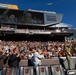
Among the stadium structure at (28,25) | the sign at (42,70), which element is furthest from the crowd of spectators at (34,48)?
the stadium structure at (28,25)

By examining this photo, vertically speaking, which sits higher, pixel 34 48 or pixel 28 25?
pixel 28 25

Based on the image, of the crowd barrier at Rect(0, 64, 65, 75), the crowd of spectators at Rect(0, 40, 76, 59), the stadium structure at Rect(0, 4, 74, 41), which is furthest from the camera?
the stadium structure at Rect(0, 4, 74, 41)

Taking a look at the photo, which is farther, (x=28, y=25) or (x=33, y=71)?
(x=28, y=25)

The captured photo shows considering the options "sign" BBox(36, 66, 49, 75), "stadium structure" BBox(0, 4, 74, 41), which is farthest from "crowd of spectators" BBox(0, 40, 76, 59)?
"stadium structure" BBox(0, 4, 74, 41)

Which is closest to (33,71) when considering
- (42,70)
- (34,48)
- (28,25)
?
(42,70)

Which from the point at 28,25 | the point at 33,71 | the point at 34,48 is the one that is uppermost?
the point at 28,25

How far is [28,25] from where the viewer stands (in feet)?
178

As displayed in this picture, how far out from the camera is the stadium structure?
47.7 metres

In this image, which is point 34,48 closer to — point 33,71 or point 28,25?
point 33,71

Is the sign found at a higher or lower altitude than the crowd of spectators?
lower

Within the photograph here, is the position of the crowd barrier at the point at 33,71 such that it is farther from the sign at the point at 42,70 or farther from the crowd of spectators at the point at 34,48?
the crowd of spectators at the point at 34,48

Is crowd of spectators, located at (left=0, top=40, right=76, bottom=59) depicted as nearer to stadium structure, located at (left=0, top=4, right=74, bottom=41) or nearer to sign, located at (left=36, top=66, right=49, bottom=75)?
sign, located at (left=36, top=66, right=49, bottom=75)

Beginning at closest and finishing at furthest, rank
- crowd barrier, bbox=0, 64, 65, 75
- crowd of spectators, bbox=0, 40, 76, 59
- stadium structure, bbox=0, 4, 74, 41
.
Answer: crowd barrier, bbox=0, 64, 65, 75 → crowd of spectators, bbox=0, 40, 76, 59 → stadium structure, bbox=0, 4, 74, 41

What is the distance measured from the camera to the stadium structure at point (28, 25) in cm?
4771
